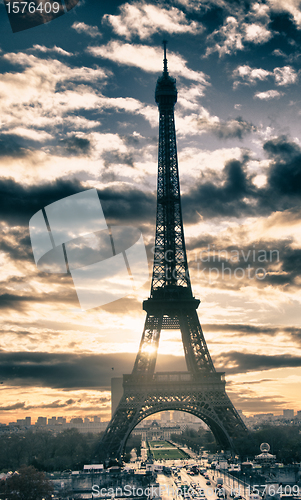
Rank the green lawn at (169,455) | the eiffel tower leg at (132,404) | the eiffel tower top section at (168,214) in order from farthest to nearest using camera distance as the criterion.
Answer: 1. the green lawn at (169,455)
2. the eiffel tower top section at (168,214)
3. the eiffel tower leg at (132,404)

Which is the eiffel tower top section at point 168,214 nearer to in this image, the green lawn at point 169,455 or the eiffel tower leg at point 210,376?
the eiffel tower leg at point 210,376

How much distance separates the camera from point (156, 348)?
77312mm

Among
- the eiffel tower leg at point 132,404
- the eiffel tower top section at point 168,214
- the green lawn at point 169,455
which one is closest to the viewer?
the eiffel tower leg at point 132,404

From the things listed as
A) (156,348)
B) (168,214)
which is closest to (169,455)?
(156,348)

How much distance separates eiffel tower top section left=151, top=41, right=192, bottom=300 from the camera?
82.0 metres

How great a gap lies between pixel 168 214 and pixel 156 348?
25833 mm

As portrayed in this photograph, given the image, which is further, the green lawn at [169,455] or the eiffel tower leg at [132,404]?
the green lawn at [169,455]

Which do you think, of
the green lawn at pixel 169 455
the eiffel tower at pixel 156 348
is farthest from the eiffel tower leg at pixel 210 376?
the green lawn at pixel 169 455

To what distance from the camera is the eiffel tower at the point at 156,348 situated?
6975cm

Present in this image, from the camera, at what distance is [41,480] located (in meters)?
52.8

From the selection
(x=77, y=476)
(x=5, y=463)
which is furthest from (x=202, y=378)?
(x=5, y=463)

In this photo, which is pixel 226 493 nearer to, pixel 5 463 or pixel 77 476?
pixel 77 476

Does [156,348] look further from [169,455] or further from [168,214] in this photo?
[169,455]

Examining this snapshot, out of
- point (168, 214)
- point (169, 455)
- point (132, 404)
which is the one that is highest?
point (168, 214)
